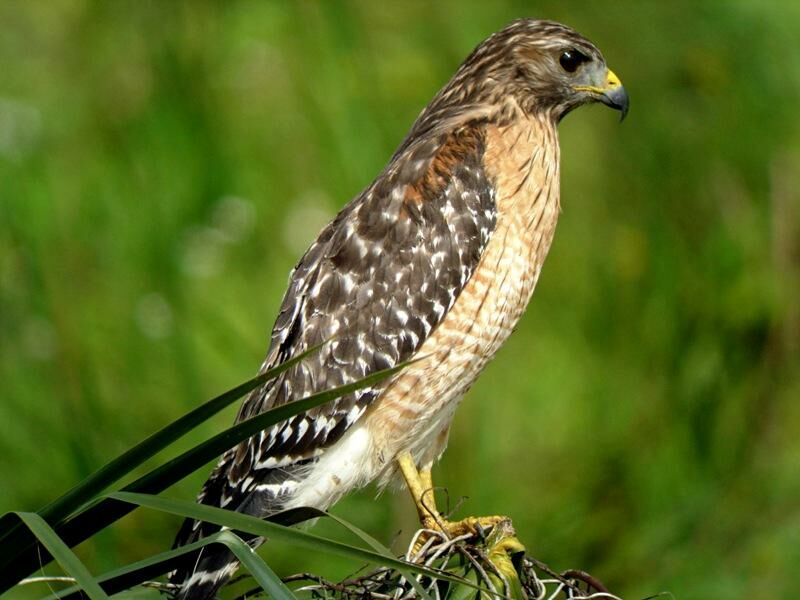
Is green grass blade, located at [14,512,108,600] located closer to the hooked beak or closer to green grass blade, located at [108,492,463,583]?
green grass blade, located at [108,492,463,583]

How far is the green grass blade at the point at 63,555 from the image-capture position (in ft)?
5.74

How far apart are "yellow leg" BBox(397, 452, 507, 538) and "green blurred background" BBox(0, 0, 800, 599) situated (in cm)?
125

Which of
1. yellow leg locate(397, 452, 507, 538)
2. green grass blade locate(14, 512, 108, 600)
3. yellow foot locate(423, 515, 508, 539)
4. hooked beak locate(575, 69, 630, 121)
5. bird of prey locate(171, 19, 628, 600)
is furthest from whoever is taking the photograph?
hooked beak locate(575, 69, 630, 121)

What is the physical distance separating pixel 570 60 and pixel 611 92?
0.14 metres

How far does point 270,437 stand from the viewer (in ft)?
11.6

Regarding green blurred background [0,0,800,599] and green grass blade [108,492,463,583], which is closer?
green grass blade [108,492,463,583]

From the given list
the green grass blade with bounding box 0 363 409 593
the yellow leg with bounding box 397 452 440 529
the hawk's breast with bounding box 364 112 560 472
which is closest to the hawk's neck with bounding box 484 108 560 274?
the hawk's breast with bounding box 364 112 560 472

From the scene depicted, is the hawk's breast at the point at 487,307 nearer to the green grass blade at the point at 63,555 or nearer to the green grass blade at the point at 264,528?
the green grass blade at the point at 264,528

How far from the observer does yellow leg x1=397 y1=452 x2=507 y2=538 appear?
3.36m

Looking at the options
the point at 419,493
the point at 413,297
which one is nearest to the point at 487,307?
the point at 413,297

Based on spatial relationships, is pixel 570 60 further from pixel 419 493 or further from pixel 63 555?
pixel 63 555

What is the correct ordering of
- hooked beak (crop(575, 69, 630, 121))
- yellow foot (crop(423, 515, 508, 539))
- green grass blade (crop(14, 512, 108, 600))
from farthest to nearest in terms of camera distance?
hooked beak (crop(575, 69, 630, 121)) → yellow foot (crop(423, 515, 508, 539)) → green grass blade (crop(14, 512, 108, 600))

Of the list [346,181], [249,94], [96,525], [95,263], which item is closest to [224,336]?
[346,181]

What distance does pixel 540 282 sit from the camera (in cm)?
645
